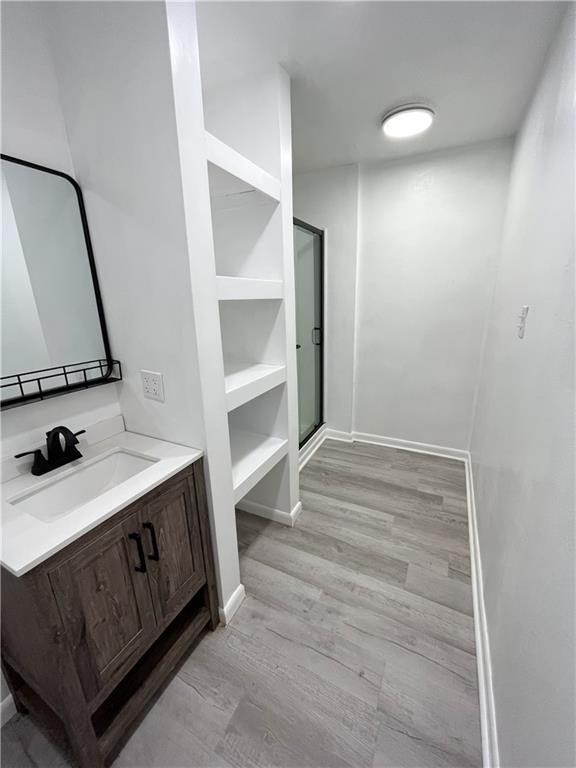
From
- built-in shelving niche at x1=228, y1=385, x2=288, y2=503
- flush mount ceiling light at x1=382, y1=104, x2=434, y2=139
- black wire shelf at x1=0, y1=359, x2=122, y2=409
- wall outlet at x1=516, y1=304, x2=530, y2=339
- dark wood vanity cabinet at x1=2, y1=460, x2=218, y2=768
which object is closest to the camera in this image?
dark wood vanity cabinet at x1=2, y1=460, x2=218, y2=768

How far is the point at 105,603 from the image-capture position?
969 millimetres

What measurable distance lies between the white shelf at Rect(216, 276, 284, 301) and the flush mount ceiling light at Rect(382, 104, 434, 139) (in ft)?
4.16

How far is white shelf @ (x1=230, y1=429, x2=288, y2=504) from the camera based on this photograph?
1.57m

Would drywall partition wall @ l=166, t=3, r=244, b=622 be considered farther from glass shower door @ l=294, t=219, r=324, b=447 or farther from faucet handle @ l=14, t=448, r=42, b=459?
glass shower door @ l=294, t=219, r=324, b=447

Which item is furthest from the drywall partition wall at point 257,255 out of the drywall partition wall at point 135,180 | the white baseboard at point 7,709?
the white baseboard at point 7,709

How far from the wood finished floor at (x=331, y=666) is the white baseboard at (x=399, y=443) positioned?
0.86m

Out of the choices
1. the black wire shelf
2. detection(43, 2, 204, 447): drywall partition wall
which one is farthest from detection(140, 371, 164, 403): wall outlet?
the black wire shelf

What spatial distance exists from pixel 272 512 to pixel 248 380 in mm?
1089

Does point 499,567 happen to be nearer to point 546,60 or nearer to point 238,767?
point 238,767

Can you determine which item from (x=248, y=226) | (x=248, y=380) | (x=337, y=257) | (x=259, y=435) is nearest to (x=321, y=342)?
(x=337, y=257)

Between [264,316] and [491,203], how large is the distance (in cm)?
199

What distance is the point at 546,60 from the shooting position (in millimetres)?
1434

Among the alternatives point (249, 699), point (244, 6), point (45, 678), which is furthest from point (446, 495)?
point (244, 6)

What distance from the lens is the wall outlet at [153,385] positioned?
1.29m
